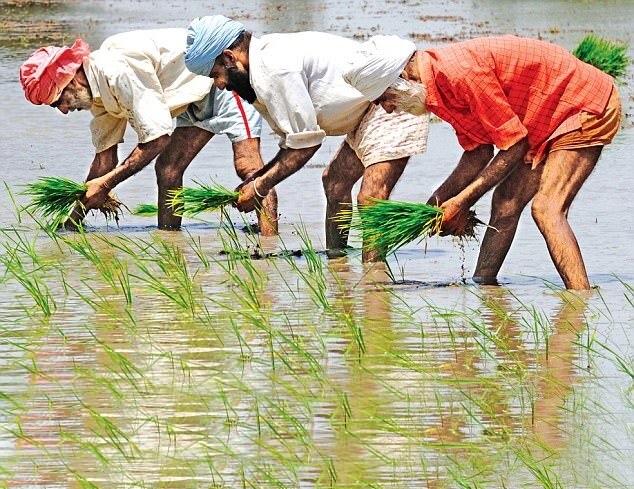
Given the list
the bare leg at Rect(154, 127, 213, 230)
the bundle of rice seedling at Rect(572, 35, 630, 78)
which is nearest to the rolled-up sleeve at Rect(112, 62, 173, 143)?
the bare leg at Rect(154, 127, 213, 230)

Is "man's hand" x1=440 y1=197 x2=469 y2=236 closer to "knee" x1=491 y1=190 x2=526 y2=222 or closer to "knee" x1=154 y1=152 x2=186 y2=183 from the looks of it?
"knee" x1=491 y1=190 x2=526 y2=222

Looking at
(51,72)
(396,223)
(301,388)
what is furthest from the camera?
(51,72)

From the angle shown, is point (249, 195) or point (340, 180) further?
point (340, 180)

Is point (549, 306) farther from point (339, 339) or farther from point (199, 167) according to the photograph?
point (199, 167)

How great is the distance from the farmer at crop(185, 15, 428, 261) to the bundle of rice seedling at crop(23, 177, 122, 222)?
1123mm

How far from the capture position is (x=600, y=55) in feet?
32.6

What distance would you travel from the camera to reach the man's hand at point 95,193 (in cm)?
814

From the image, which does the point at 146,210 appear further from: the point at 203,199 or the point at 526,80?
the point at 526,80

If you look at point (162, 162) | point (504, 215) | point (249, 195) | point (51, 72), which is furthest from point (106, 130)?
point (504, 215)

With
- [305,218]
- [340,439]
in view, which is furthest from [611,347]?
[305,218]

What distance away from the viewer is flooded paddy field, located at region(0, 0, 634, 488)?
4270 mm

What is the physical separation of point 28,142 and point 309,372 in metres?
7.74

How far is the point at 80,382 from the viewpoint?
5.17 metres

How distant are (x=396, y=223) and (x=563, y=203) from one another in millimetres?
678
